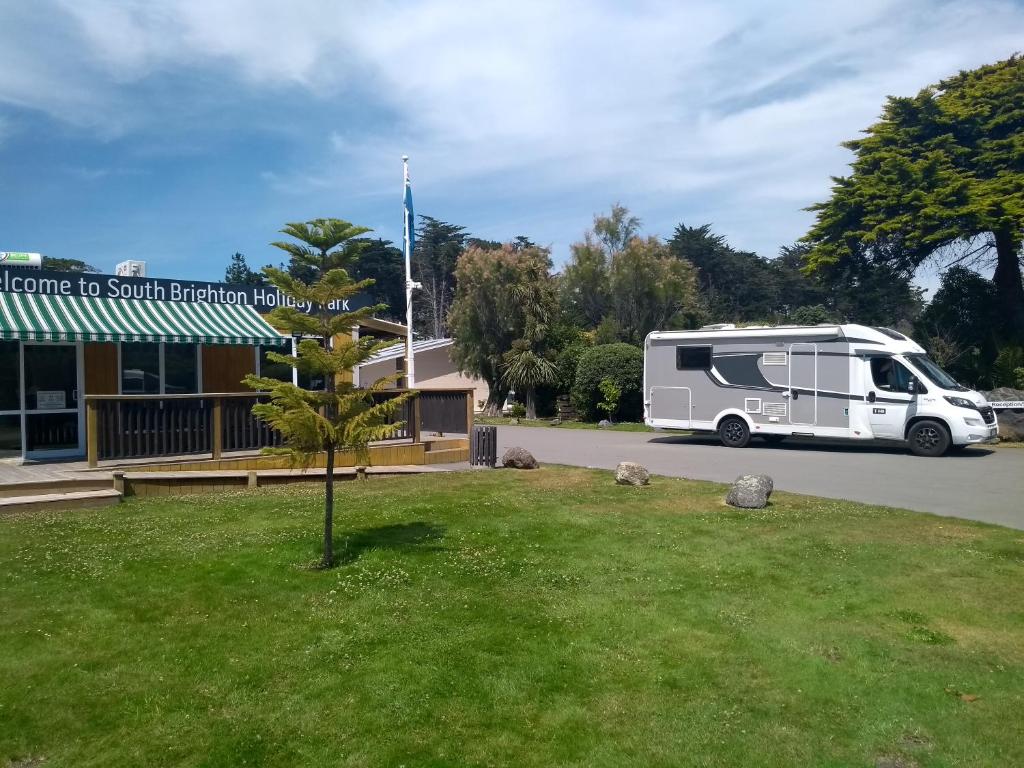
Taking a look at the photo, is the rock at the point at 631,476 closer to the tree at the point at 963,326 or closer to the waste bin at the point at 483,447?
the waste bin at the point at 483,447

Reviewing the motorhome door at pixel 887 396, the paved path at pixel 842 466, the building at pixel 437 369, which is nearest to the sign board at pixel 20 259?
the paved path at pixel 842 466

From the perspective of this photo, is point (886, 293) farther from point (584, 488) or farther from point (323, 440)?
point (323, 440)

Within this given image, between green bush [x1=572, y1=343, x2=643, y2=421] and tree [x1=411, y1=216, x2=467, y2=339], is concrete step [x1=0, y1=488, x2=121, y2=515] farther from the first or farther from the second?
tree [x1=411, y1=216, x2=467, y2=339]

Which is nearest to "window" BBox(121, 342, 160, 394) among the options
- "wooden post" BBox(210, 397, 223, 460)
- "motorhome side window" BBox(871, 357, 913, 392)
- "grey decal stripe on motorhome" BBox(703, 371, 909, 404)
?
"wooden post" BBox(210, 397, 223, 460)

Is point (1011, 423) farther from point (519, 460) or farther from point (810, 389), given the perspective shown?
point (519, 460)

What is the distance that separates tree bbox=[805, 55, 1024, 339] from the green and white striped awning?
70.2ft

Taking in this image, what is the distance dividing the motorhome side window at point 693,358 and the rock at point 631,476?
Answer: 24.2ft

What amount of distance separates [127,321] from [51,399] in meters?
1.80

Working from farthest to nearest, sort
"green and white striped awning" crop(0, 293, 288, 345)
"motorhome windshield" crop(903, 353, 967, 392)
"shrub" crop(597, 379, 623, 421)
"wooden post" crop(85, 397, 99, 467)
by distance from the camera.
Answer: "shrub" crop(597, 379, 623, 421) < "motorhome windshield" crop(903, 353, 967, 392) < "green and white striped awning" crop(0, 293, 288, 345) < "wooden post" crop(85, 397, 99, 467)

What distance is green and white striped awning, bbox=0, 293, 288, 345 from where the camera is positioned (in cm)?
1228

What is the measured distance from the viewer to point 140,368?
47.7 ft

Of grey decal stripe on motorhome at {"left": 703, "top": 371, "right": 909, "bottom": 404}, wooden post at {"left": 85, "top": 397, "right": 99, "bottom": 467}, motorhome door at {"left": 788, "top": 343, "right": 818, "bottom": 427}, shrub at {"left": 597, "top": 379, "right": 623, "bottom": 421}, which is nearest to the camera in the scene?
wooden post at {"left": 85, "top": 397, "right": 99, "bottom": 467}

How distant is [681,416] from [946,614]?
1355 centimetres

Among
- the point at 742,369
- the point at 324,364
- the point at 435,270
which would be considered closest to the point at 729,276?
the point at 435,270
